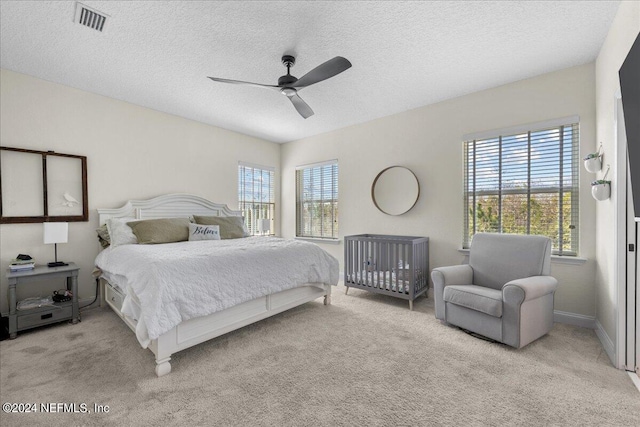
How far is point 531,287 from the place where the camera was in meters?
2.28

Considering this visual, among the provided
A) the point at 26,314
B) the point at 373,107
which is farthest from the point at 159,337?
the point at 373,107

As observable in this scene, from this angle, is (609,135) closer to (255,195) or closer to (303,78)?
(303,78)

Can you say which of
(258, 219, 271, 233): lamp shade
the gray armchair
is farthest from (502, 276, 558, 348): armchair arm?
(258, 219, 271, 233): lamp shade

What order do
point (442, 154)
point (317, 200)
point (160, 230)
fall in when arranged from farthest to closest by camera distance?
1. point (317, 200)
2. point (442, 154)
3. point (160, 230)

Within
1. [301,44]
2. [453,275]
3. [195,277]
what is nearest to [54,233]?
[195,277]

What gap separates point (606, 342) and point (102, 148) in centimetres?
560

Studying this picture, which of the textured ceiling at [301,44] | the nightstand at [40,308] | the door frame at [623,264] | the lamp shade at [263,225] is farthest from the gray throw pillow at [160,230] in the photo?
the door frame at [623,264]

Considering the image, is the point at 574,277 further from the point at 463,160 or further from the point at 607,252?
the point at 463,160

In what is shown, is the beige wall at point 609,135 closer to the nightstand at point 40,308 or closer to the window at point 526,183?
the window at point 526,183

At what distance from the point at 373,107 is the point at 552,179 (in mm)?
2262

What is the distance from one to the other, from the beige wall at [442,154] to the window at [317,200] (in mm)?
148

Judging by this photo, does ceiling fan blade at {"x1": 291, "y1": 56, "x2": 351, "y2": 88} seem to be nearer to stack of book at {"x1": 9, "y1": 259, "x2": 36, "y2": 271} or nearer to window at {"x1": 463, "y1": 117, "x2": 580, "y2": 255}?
window at {"x1": 463, "y1": 117, "x2": 580, "y2": 255}

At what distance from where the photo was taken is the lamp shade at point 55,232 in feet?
9.25

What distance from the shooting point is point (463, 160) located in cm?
358
